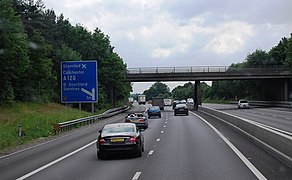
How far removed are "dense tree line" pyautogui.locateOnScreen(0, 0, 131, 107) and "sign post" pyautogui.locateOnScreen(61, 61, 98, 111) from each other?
4331mm

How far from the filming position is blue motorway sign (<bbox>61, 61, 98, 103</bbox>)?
45500 millimetres

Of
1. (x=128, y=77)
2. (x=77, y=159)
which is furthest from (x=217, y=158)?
(x=128, y=77)

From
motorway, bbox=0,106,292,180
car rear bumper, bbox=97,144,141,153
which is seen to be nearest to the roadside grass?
motorway, bbox=0,106,292,180

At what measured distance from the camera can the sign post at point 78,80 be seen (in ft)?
149

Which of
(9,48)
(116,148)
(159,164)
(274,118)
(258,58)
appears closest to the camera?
(159,164)

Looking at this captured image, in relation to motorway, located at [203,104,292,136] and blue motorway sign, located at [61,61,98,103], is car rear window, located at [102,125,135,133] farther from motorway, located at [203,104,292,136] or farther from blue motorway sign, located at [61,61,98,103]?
blue motorway sign, located at [61,61,98,103]

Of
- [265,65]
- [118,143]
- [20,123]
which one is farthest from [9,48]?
[265,65]

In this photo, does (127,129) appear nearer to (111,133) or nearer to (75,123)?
(111,133)

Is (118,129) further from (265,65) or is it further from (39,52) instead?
(265,65)

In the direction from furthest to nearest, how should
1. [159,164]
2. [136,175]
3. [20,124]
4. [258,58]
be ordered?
[258,58], [20,124], [159,164], [136,175]

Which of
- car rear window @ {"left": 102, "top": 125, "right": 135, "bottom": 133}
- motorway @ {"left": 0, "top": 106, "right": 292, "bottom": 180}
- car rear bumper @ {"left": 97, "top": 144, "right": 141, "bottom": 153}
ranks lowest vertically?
motorway @ {"left": 0, "top": 106, "right": 292, "bottom": 180}

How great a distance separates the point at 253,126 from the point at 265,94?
78937 millimetres

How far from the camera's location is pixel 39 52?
56.4m

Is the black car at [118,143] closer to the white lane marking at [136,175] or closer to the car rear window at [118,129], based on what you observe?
the car rear window at [118,129]
